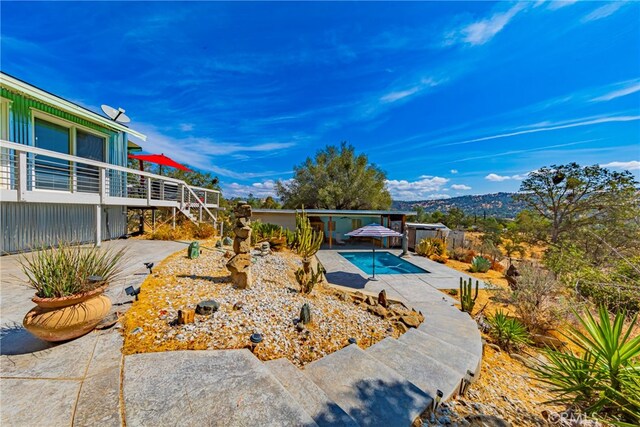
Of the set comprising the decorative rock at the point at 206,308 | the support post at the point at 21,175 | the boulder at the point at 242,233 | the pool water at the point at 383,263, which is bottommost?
the pool water at the point at 383,263

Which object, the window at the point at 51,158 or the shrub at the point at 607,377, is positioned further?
the window at the point at 51,158

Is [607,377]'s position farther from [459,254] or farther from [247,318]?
[459,254]

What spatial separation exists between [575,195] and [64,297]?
Result: 21.8 metres

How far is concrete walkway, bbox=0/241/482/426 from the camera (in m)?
1.98

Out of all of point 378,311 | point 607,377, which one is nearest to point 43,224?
point 378,311

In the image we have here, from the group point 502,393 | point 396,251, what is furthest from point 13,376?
point 396,251

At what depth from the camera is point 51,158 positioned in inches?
316

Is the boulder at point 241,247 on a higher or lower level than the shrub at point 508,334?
higher

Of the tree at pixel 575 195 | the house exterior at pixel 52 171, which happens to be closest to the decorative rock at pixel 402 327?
the house exterior at pixel 52 171

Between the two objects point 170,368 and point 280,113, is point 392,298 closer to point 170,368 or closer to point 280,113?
point 170,368

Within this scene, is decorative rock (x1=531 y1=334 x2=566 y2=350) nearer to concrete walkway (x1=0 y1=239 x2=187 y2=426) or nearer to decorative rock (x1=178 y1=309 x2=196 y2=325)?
decorative rock (x1=178 y1=309 x2=196 y2=325)

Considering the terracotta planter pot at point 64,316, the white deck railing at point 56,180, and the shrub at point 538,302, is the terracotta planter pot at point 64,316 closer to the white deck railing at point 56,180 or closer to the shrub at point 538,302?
the white deck railing at point 56,180

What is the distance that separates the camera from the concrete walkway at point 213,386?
6.51 feet

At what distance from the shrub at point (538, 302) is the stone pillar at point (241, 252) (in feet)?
22.7
